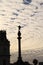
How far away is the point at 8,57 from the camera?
5175cm

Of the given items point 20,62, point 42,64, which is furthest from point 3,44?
point 42,64

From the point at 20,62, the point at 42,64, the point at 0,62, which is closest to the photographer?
the point at 42,64

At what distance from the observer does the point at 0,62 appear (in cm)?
5044

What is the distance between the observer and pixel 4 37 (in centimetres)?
5338

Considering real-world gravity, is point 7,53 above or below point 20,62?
below

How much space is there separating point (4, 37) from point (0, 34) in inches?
50.9

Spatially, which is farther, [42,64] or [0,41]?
[0,41]

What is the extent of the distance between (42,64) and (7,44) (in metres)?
16.6

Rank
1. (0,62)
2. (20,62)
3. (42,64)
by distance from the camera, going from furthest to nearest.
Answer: (0,62), (20,62), (42,64)

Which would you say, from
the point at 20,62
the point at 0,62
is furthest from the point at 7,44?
the point at 20,62

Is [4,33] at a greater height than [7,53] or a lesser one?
greater

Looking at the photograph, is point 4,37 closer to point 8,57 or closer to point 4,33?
point 4,33

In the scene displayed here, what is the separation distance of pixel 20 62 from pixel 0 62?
920 cm

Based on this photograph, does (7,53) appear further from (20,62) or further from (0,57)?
(20,62)
